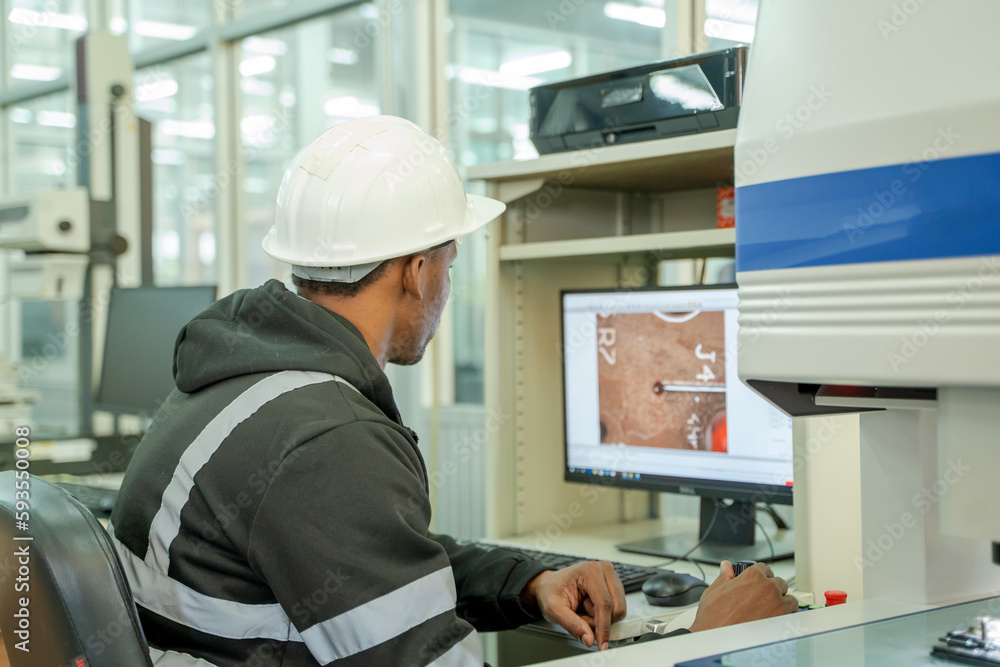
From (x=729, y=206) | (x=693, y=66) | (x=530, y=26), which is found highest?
(x=530, y=26)

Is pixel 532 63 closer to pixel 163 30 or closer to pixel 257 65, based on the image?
pixel 257 65

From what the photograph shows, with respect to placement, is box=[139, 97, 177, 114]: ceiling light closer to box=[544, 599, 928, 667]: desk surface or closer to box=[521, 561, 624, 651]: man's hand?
box=[521, 561, 624, 651]: man's hand

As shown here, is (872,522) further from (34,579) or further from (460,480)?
(460,480)

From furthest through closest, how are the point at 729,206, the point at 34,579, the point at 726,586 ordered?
the point at 729,206 < the point at 726,586 < the point at 34,579

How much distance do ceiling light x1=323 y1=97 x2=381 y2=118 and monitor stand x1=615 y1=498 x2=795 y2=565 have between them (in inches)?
95.9

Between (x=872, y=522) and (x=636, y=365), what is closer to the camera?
(x=872, y=522)

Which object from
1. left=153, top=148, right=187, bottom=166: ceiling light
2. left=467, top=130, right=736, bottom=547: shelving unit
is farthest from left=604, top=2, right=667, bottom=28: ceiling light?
left=153, top=148, right=187, bottom=166: ceiling light

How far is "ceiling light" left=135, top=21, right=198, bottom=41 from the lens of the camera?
422cm

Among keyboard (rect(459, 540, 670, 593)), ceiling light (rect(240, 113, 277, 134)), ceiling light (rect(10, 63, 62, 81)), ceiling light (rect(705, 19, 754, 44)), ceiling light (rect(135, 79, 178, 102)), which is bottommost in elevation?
keyboard (rect(459, 540, 670, 593))

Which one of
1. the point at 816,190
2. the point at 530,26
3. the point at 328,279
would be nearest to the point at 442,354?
the point at 530,26

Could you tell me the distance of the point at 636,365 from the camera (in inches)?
68.5

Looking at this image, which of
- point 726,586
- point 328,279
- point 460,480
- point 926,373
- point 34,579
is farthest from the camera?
point 460,480

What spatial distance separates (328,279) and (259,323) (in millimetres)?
132

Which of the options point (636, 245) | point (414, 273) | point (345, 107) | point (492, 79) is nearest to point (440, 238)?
point (414, 273)
